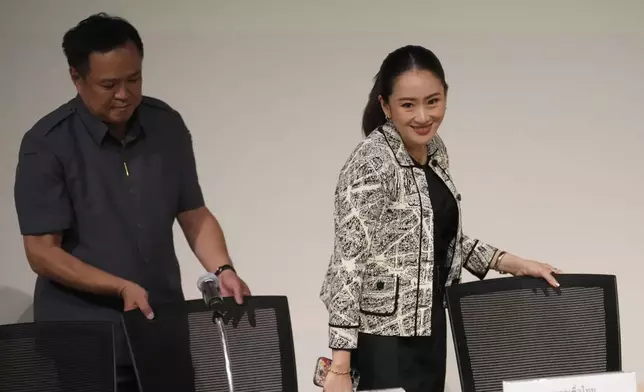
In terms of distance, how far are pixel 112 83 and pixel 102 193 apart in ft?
0.90

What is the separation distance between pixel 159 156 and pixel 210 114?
56 cm

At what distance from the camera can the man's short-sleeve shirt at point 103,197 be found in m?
1.96

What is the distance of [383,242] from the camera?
6.19ft

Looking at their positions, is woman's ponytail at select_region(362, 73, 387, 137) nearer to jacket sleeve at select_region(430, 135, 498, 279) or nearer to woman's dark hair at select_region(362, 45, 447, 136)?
woman's dark hair at select_region(362, 45, 447, 136)

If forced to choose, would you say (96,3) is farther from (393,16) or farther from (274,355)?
(274,355)

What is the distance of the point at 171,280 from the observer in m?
2.15

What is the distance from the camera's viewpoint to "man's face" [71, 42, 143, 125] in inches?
78.7

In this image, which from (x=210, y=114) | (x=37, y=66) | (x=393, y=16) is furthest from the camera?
(x=393, y=16)

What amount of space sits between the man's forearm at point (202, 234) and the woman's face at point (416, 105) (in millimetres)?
599

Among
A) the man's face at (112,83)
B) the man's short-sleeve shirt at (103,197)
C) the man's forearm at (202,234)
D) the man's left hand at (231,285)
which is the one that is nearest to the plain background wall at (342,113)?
the man's forearm at (202,234)

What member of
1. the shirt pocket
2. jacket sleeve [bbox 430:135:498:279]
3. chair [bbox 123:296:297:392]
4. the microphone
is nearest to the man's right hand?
chair [bbox 123:296:297:392]

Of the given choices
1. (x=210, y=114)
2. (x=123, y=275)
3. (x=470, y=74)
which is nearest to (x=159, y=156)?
(x=123, y=275)

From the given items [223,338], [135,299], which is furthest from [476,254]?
[135,299]

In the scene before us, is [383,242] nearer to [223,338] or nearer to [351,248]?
[351,248]
